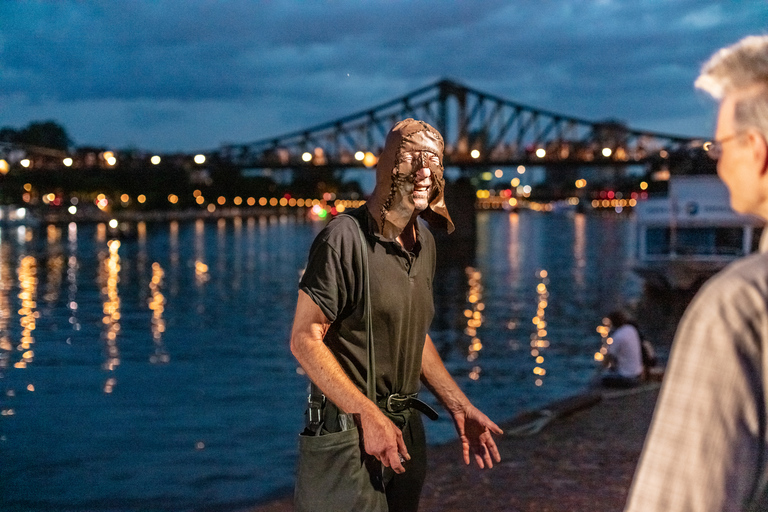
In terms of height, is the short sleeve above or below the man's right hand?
above

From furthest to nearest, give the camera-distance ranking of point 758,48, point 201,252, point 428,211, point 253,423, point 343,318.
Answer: point 201,252 → point 253,423 → point 428,211 → point 343,318 → point 758,48

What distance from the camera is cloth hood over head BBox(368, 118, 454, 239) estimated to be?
3.20 meters

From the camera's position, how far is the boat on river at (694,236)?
30.2 m

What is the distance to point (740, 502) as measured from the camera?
150 cm

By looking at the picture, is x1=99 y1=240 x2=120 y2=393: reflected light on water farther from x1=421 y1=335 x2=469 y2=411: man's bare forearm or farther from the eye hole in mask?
the eye hole in mask

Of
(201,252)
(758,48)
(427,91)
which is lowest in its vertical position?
(201,252)

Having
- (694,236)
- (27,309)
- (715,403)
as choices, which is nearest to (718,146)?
(715,403)

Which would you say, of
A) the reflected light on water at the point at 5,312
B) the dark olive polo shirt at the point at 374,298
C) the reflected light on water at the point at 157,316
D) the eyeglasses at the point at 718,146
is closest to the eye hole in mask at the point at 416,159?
the dark olive polo shirt at the point at 374,298

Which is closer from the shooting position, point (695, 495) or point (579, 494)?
point (695, 495)

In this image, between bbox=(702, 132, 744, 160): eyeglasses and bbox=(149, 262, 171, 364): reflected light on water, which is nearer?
bbox=(702, 132, 744, 160): eyeglasses

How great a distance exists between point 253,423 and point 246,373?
400cm

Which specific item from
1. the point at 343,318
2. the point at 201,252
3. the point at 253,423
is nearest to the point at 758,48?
the point at 343,318

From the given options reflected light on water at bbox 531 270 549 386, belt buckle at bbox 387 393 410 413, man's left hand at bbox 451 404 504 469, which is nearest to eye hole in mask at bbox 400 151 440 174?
belt buckle at bbox 387 393 410 413

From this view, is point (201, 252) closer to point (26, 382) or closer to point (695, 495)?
point (26, 382)
